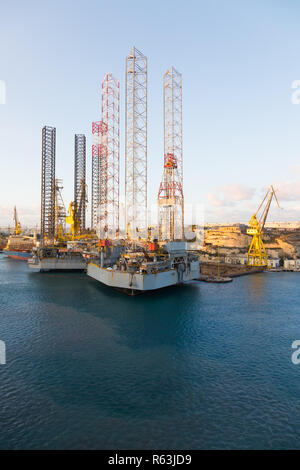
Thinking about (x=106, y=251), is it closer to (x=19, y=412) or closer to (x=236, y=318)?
(x=236, y=318)

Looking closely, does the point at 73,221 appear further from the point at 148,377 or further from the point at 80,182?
the point at 148,377

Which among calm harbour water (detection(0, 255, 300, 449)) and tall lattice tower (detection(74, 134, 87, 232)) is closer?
calm harbour water (detection(0, 255, 300, 449))

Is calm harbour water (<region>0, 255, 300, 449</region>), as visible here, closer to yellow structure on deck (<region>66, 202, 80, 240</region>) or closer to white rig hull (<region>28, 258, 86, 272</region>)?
white rig hull (<region>28, 258, 86, 272</region>)

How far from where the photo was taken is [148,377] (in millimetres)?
16500

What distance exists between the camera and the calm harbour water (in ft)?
38.9

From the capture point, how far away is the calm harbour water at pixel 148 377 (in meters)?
11.8

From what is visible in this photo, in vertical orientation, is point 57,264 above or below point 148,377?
above

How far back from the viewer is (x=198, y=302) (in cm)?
3538

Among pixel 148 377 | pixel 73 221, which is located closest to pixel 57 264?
pixel 73 221

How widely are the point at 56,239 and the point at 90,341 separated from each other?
186 ft

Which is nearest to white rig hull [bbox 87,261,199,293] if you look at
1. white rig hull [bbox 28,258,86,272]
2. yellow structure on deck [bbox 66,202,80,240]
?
white rig hull [bbox 28,258,86,272]

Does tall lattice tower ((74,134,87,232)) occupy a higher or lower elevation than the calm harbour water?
higher

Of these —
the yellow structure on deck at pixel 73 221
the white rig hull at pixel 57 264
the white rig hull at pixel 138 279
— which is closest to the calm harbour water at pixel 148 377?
the white rig hull at pixel 138 279

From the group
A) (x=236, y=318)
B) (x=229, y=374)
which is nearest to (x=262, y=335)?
(x=236, y=318)
